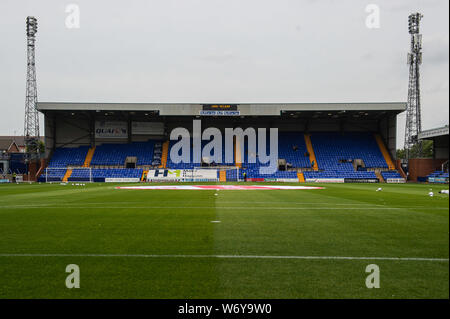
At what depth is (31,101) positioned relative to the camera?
48.6 m

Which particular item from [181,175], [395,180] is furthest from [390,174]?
[181,175]

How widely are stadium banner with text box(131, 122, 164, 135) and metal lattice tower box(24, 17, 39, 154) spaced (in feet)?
47.7

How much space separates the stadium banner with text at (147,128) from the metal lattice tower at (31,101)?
14.6 metres

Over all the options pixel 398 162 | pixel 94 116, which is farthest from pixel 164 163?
pixel 398 162

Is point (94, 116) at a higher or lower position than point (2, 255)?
higher

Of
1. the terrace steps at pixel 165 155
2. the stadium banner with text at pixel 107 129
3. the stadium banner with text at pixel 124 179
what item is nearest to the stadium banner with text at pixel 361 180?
the terrace steps at pixel 165 155

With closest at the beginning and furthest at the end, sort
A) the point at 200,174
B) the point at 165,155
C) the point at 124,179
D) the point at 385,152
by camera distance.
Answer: the point at 200,174 → the point at 124,179 → the point at 385,152 → the point at 165,155

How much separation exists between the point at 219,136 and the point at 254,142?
5992 mm

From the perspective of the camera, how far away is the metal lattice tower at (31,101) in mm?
45781

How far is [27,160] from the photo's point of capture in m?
48.3

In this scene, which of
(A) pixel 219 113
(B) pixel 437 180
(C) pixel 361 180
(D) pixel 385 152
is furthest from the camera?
(D) pixel 385 152

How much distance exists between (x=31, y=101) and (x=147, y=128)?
17.5 metres

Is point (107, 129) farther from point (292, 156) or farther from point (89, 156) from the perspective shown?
point (292, 156)
